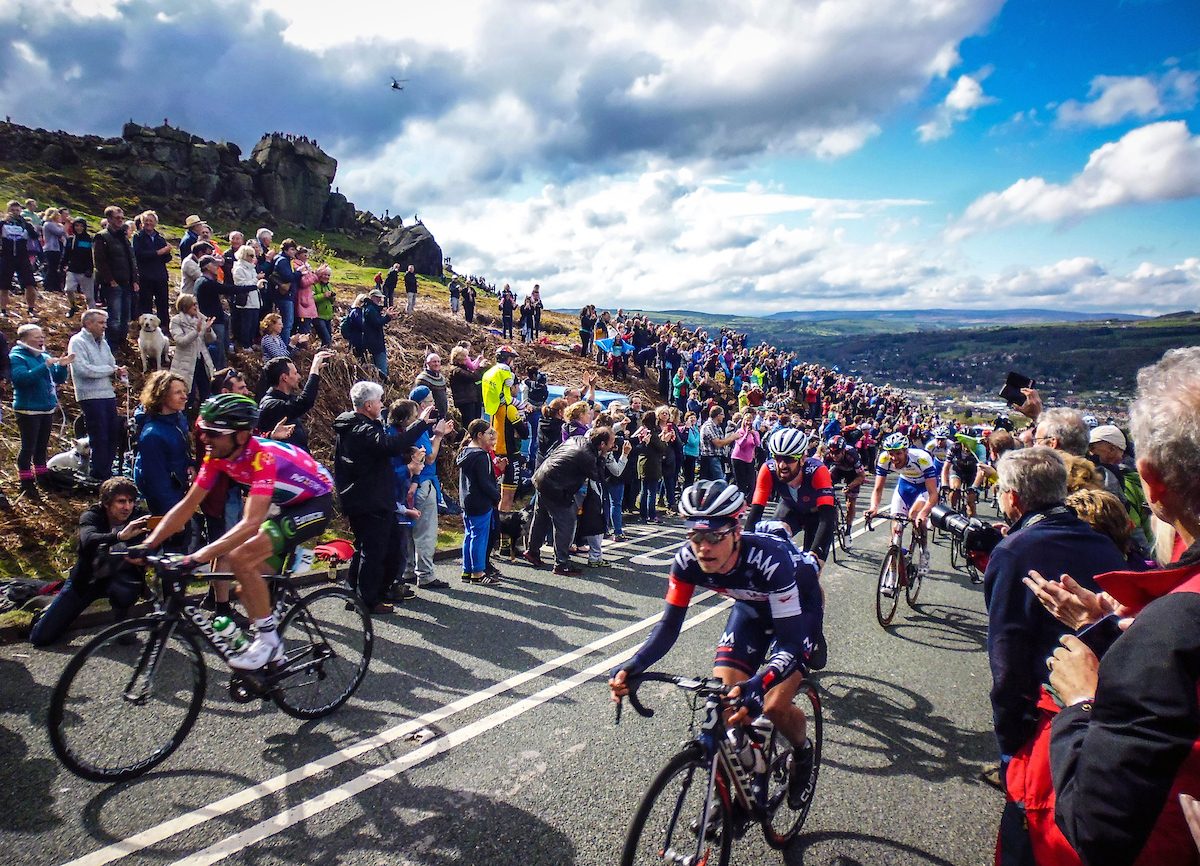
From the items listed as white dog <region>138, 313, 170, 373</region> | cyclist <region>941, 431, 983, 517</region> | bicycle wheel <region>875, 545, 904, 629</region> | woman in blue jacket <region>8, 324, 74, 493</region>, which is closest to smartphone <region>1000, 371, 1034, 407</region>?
cyclist <region>941, 431, 983, 517</region>

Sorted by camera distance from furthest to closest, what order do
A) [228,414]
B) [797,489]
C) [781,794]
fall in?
[797,489] → [228,414] → [781,794]

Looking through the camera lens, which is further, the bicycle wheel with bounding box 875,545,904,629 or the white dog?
the white dog

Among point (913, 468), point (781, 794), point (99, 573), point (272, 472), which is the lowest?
point (781, 794)

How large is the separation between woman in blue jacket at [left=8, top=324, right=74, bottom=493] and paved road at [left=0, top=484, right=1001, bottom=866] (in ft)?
12.4

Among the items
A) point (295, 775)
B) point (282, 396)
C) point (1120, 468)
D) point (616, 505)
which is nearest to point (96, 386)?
point (282, 396)

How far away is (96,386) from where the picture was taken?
24.4 feet

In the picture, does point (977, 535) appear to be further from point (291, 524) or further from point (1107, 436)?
point (291, 524)

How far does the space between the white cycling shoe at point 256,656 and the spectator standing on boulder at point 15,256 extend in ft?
38.0

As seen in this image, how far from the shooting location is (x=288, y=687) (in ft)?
14.8

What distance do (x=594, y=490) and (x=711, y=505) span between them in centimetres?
602

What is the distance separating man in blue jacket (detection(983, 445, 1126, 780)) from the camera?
2.96 metres

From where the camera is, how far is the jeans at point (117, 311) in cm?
1016

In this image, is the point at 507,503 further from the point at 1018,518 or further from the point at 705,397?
the point at 705,397

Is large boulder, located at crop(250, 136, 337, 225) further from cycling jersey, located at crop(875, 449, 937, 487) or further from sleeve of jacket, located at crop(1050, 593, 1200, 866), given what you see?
sleeve of jacket, located at crop(1050, 593, 1200, 866)
